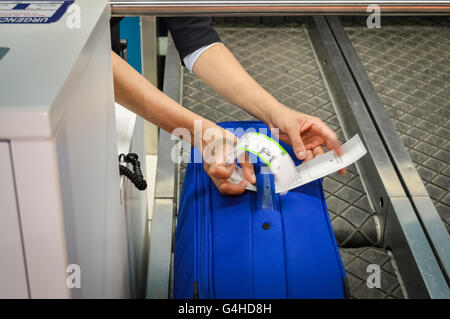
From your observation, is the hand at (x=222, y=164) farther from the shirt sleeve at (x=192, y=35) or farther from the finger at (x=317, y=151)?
the shirt sleeve at (x=192, y=35)

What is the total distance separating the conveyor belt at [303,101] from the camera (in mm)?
1548

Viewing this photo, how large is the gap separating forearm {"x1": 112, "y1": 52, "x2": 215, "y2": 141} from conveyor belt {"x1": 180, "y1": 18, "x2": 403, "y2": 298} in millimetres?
605

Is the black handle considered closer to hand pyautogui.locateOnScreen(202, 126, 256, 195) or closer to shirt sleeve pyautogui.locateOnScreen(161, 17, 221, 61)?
hand pyautogui.locateOnScreen(202, 126, 256, 195)

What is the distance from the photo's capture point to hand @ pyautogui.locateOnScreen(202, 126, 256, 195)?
3.48ft

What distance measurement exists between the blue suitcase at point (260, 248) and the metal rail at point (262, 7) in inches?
12.2

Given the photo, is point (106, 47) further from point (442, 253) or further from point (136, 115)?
point (442, 253)

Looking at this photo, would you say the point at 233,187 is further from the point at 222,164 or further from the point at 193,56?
the point at 193,56

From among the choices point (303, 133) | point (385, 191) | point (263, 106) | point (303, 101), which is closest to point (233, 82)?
point (263, 106)

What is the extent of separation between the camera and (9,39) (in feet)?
2.32

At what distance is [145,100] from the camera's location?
120cm
